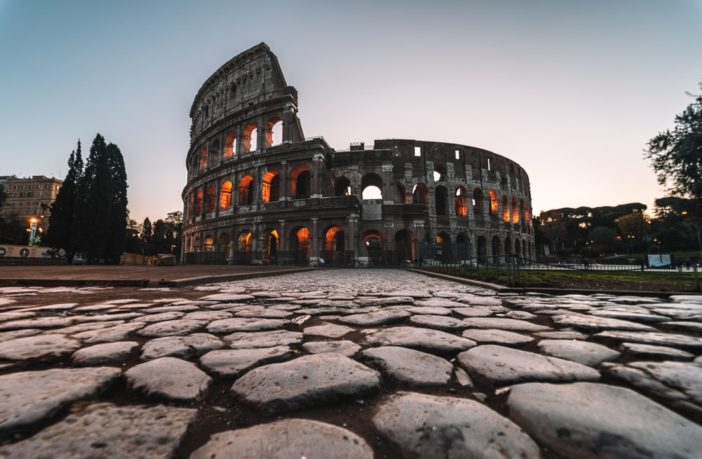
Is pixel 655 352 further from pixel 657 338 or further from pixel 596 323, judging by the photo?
pixel 596 323

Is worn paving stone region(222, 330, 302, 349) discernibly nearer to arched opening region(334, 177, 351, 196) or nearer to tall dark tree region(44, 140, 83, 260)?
arched opening region(334, 177, 351, 196)

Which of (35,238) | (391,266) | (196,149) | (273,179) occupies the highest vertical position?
(196,149)

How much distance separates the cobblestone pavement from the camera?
68cm

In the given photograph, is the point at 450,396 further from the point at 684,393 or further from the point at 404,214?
the point at 404,214

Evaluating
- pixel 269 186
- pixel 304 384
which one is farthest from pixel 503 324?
pixel 269 186

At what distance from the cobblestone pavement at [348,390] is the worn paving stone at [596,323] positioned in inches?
1.0

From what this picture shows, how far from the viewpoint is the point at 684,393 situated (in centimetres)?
94

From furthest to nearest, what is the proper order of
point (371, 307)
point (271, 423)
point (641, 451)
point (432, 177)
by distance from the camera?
1. point (432, 177)
2. point (371, 307)
3. point (271, 423)
4. point (641, 451)

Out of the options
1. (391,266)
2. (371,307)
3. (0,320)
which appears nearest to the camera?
(0,320)

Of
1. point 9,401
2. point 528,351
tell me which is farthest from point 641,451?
point 9,401

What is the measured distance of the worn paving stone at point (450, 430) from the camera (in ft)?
2.17

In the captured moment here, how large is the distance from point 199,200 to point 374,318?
90.0 feet

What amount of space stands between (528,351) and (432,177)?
82.8 ft

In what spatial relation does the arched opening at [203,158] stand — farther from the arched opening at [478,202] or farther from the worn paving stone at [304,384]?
the worn paving stone at [304,384]
